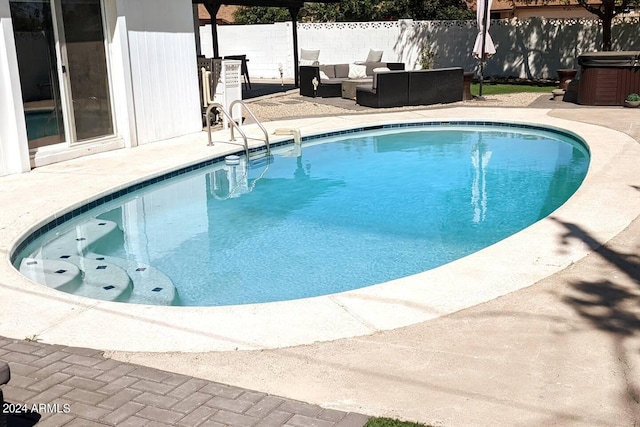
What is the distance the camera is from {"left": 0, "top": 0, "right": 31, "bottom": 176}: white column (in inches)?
343

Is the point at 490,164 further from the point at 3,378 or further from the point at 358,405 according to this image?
the point at 3,378

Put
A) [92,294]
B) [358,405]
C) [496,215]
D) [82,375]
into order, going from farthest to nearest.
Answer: [496,215], [92,294], [82,375], [358,405]

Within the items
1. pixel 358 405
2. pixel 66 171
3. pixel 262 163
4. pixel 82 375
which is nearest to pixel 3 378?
pixel 82 375

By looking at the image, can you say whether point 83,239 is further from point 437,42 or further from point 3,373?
point 437,42

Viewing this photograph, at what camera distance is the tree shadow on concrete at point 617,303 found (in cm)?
356

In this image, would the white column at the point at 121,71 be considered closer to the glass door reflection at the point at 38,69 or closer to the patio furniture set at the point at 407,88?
the glass door reflection at the point at 38,69

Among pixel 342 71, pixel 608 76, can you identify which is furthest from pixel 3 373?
pixel 342 71

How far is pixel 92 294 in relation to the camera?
548 centimetres

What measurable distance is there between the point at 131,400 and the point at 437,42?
Result: 2204cm

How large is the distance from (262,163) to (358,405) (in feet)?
25.5

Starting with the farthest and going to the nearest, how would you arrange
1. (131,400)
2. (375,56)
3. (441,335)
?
1. (375,56)
2. (441,335)
3. (131,400)

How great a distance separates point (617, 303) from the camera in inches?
171

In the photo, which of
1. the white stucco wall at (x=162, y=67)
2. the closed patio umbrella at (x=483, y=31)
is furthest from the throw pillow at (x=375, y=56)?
the white stucco wall at (x=162, y=67)

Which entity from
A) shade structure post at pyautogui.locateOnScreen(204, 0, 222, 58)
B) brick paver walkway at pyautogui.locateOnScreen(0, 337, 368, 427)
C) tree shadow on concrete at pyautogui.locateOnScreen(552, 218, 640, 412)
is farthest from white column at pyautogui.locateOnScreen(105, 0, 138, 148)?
tree shadow on concrete at pyautogui.locateOnScreen(552, 218, 640, 412)
